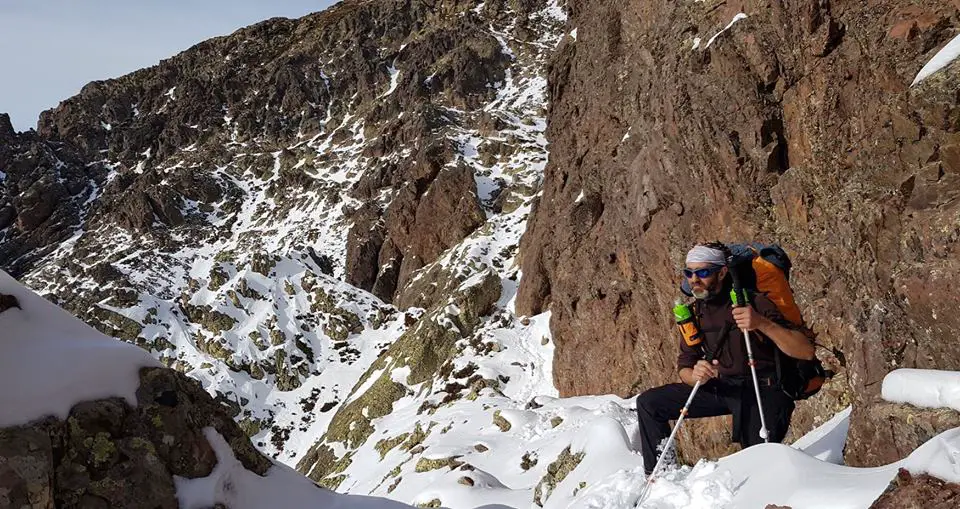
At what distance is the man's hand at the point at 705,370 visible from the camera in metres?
5.62

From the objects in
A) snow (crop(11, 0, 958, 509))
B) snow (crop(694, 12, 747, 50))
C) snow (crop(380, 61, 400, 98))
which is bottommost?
snow (crop(11, 0, 958, 509))

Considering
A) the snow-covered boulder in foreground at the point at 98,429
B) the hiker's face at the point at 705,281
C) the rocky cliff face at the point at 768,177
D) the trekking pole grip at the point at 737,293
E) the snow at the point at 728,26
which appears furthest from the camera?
the snow at the point at 728,26

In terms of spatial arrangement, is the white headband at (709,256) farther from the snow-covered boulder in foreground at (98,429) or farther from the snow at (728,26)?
the snow at (728,26)

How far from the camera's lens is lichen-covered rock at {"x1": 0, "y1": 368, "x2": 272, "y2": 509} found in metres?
3.90

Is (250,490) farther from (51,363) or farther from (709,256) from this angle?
(709,256)

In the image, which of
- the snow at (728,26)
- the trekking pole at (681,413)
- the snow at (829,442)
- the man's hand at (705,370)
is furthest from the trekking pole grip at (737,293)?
the snow at (728,26)

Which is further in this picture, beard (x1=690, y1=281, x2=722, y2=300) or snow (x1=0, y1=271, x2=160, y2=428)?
beard (x1=690, y1=281, x2=722, y2=300)

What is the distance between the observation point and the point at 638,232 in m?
20.0

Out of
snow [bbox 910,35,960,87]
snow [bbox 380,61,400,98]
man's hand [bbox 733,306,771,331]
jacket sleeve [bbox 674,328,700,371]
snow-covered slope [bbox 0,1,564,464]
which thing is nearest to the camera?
man's hand [bbox 733,306,771,331]

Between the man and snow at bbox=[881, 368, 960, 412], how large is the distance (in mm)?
673

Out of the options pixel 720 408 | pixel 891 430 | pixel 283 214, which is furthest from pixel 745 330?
pixel 283 214

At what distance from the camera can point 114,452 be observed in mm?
4438

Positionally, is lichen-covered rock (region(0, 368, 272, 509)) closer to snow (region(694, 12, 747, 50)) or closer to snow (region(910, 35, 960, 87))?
snow (region(910, 35, 960, 87))

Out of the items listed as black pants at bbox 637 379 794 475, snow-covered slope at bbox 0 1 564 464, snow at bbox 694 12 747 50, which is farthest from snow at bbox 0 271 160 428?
snow-covered slope at bbox 0 1 564 464
